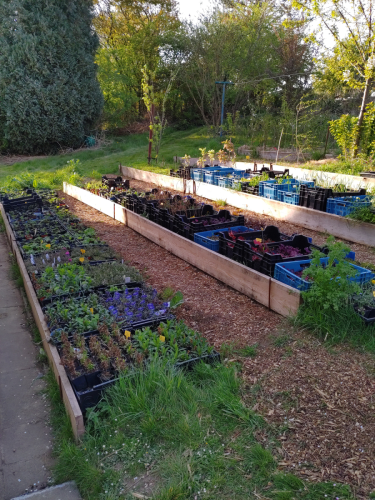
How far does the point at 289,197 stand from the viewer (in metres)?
8.23

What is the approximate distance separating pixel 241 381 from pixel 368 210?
4.45m

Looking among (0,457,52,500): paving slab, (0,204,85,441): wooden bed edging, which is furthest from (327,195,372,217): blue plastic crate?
(0,457,52,500): paving slab

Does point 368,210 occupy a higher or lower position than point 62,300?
higher

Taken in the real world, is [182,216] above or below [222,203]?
above

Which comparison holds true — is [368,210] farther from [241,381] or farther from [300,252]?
[241,381]

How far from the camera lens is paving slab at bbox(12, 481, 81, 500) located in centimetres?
225

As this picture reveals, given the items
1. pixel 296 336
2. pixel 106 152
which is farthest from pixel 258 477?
pixel 106 152

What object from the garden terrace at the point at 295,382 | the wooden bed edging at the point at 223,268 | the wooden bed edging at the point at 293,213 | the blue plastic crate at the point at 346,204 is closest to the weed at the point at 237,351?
the garden terrace at the point at 295,382

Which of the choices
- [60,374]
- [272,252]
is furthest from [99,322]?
[272,252]

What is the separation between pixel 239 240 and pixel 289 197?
11.9ft

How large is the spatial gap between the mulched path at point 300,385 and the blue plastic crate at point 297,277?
0.38 m

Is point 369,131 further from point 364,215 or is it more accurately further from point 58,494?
point 58,494

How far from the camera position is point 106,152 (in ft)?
62.5

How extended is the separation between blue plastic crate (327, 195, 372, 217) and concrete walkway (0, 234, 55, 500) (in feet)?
17.9
